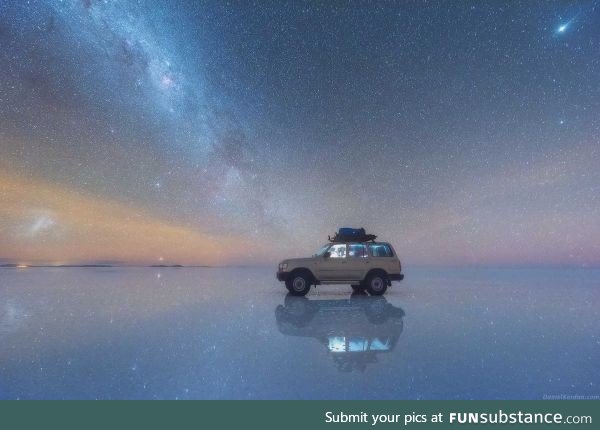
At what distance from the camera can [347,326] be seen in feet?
29.0

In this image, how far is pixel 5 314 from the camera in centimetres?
1084

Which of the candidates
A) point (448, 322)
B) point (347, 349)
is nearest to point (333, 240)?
point (448, 322)

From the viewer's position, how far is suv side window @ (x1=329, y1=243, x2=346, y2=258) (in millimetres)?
15805

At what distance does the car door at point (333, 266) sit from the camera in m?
15.7

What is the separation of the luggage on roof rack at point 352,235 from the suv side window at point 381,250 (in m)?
0.39

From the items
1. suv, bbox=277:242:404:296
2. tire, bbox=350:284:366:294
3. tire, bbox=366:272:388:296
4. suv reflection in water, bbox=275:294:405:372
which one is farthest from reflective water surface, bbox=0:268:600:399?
tire, bbox=350:284:366:294

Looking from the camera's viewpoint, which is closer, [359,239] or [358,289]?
[359,239]

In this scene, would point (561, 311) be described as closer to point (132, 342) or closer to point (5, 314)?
point (132, 342)

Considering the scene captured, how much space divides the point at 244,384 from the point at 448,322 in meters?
6.48

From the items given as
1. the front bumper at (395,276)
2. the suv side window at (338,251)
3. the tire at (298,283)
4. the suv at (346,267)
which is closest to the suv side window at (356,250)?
the suv at (346,267)

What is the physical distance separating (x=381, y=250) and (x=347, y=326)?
7.69m

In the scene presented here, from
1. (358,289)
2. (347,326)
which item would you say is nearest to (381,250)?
(358,289)

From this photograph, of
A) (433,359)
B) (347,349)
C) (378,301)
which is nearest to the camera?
(433,359)

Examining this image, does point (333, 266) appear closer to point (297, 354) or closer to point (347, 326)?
point (347, 326)
